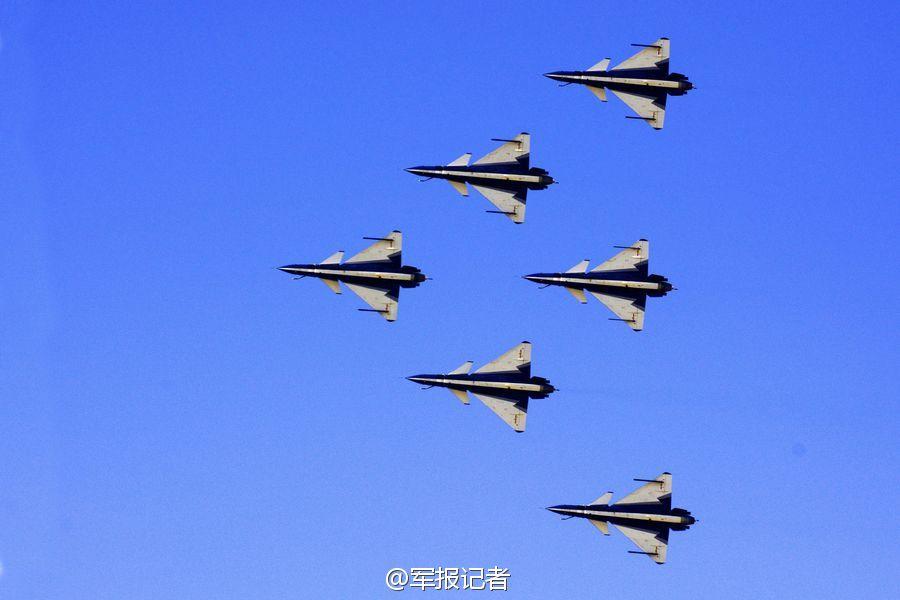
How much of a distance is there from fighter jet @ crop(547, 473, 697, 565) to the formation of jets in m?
0.09

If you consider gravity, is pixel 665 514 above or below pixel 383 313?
below

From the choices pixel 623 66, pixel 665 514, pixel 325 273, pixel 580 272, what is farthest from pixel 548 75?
pixel 665 514

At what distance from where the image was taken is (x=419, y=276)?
137 metres

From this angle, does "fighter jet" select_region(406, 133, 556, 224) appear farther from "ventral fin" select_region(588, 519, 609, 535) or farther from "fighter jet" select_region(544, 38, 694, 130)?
"ventral fin" select_region(588, 519, 609, 535)

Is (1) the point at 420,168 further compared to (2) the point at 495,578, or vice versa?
(1) the point at 420,168

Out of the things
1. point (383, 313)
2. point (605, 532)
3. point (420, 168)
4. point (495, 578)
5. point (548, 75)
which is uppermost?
point (548, 75)

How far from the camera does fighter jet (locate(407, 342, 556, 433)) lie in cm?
13712

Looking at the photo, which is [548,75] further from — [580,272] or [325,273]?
[325,273]

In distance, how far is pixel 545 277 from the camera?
5492 inches

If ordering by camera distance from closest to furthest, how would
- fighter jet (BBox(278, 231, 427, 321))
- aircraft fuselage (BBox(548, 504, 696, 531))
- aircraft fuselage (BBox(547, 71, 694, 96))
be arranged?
aircraft fuselage (BBox(548, 504, 696, 531))
fighter jet (BBox(278, 231, 427, 321))
aircraft fuselage (BBox(547, 71, 694, 96))

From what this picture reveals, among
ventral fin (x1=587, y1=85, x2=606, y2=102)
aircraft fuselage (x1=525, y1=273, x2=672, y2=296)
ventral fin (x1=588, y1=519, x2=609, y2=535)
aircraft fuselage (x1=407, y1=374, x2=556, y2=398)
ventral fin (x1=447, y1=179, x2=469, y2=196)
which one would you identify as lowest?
ventral fin (x1=588, y1=519, x2=609, y2=535)

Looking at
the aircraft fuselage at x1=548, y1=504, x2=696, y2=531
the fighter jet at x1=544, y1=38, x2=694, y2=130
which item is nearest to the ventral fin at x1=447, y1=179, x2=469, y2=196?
the fighter jet at x1=544, y1=38, x2=694, y2=130

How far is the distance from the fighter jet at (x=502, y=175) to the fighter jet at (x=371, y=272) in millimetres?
7352

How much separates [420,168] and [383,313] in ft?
45.4
